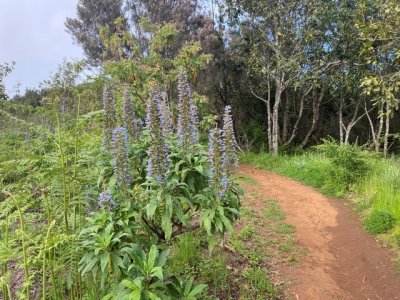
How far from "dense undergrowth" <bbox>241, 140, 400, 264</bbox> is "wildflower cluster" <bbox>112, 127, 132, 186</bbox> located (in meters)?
4.26

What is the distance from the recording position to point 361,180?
7.79m

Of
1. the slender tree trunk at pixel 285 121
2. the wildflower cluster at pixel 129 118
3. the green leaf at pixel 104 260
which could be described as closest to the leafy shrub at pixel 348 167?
the wildflower cluster at pixel 129 118

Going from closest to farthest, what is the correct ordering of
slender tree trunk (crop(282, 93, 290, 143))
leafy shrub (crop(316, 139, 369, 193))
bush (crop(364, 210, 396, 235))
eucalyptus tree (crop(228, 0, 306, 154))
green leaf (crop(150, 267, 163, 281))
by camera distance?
green leaf (crop(150, 267, 163, 281)) < bush (crop(364, 210, 396, 235)) < leafy shrub (crop(316, 139, 369, 193)) < eucalyptus tree (crop(228, 0, 306, 154)) < slender tree trunk (crop(282, 93, 290, 143))

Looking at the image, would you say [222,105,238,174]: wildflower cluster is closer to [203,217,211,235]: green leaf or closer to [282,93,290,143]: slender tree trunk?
[203,217,211,235]: green leaf

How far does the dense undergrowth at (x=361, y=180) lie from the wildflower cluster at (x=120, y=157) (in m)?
4.26

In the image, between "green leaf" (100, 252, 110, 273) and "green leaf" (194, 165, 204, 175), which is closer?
"green leaf" (100, 252, 110, 273)

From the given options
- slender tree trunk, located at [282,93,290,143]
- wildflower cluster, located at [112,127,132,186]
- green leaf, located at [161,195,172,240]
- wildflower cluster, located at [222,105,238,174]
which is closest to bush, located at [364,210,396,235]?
wildflower cluster, located at [222,105,238,174]

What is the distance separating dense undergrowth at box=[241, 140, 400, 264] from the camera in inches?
226

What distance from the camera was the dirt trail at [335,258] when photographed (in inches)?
172

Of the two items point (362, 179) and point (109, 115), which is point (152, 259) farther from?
point (362, 179)

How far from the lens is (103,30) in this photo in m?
11.0

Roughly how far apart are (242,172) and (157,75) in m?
4.36

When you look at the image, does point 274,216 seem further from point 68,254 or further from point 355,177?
point 68,254

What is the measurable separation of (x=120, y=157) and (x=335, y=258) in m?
3.83
